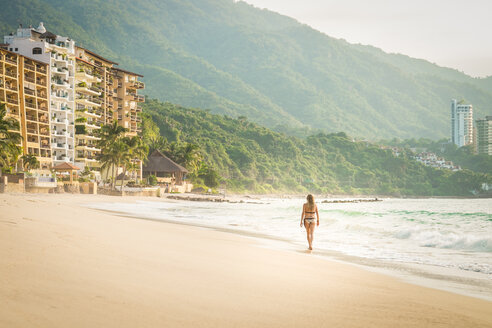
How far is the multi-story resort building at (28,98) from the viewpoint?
50.7 metres

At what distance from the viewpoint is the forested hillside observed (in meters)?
111

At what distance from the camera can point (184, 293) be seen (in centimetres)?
467

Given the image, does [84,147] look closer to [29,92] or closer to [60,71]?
[60,71]

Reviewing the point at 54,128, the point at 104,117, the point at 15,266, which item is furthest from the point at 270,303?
the point at 104,117

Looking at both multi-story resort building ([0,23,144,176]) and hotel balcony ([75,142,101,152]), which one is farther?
hotel balcony ([75,142,101,152])

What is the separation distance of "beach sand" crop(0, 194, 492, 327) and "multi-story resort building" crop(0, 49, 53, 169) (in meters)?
49.4

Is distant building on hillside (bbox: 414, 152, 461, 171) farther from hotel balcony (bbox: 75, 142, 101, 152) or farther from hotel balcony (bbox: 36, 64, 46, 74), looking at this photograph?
hotel balcony (bbox: 36, 64, 46, 74)

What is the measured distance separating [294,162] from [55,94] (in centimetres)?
9031

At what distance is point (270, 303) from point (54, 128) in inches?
2355

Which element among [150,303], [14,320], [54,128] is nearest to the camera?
[14,320]

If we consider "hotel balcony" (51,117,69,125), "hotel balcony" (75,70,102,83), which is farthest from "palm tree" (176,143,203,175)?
"hotel balcony" (51,117,69,125)

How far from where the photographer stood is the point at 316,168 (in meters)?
144

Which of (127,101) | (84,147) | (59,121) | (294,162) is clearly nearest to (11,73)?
(59,121)

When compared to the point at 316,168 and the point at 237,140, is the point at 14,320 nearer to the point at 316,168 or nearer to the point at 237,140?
the point at 237,140
